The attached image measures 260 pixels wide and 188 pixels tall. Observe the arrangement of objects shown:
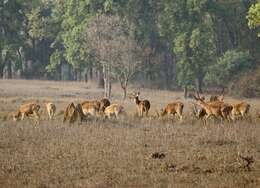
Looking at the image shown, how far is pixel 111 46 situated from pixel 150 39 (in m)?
18.3

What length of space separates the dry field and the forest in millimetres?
23461

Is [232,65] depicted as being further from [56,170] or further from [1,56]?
[56,170]

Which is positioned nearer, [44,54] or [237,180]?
[237,180]

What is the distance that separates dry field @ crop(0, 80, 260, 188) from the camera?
1298cm

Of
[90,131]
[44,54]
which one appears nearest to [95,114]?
[90,131]

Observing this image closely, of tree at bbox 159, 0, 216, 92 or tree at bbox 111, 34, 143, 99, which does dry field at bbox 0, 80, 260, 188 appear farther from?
tree at bbox 159, 0, 216, 92

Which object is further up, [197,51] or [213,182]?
[197,51]

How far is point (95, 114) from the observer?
85.4 ft

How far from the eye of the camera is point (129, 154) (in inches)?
632

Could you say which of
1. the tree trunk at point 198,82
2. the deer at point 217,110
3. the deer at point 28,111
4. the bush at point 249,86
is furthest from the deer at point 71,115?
the tree trunk at point 198,82

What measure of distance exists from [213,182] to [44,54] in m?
67.2

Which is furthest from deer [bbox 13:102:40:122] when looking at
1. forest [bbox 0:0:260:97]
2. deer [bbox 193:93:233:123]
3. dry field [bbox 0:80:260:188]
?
forest [bbox 0:0:260:97]

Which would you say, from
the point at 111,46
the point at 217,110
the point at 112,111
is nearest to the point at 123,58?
the point at 111,46

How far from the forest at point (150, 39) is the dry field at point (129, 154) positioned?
77.0ft
